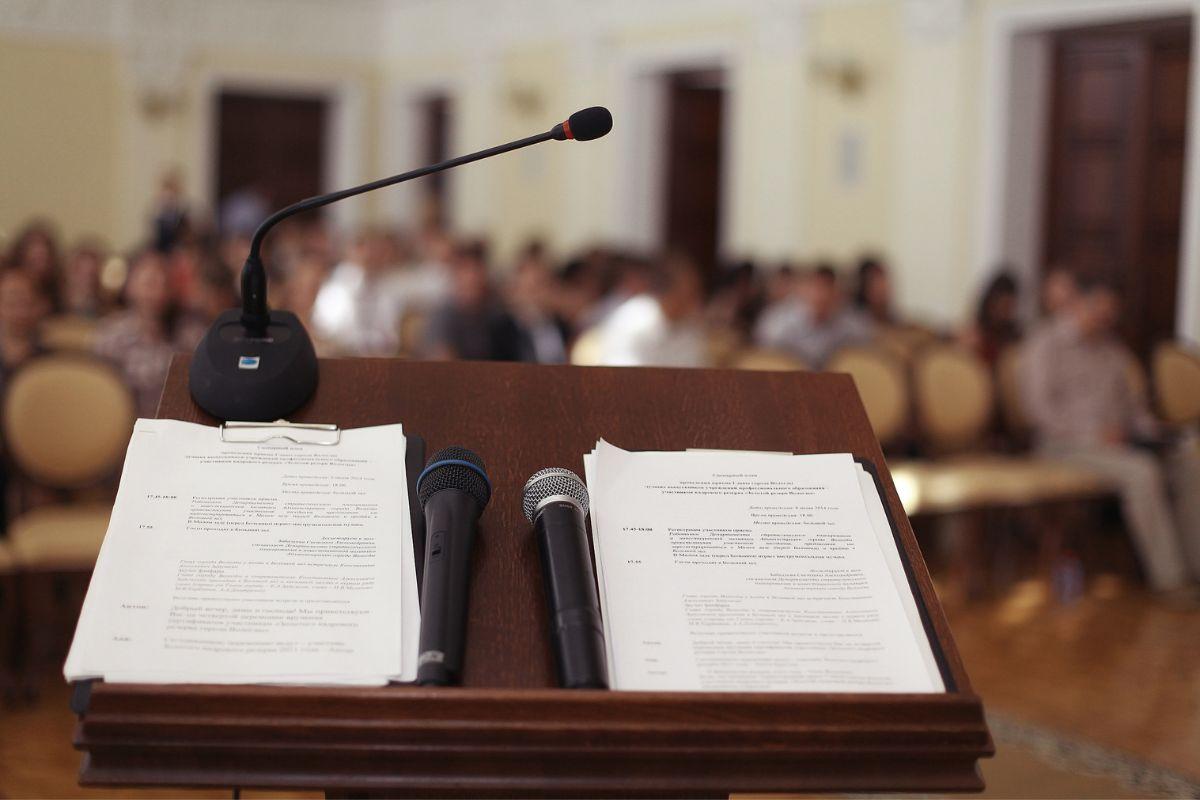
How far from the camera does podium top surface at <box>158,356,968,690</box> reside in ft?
5.09

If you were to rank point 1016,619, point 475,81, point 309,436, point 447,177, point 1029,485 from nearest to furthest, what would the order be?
point 309,436 → point 1016,619 → point 1029,485 → point 475,81 → point 447,177

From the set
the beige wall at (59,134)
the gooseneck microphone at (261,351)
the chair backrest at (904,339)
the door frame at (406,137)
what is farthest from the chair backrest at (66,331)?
the door frame at (406,137)

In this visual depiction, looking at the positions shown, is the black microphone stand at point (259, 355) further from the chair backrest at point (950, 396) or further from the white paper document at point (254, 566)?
the chair backrest at point (950, 396)

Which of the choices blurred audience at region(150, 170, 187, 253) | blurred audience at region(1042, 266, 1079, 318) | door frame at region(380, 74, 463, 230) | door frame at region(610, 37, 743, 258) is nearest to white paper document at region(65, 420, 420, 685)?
blurred audience at region(1042, 266, 1079, 318)

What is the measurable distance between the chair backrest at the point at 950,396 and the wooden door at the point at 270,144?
32.3 feet

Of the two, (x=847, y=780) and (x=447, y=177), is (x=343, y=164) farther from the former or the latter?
(x=847, y=780)

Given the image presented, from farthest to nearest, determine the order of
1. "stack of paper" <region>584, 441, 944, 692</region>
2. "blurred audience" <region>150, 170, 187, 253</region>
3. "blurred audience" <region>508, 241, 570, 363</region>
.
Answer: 1. "blurred audience" <region>150, 170, 187, 253</region>
2. "blurred audience" <region>508, 241, 570, 363</region>
3. "stack of paper" <region>584, 441, 944, 692</region>

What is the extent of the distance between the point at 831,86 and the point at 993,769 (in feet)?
21.3

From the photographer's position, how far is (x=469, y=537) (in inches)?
54.6

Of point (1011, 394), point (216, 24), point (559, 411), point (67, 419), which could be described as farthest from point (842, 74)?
point (559, 411)

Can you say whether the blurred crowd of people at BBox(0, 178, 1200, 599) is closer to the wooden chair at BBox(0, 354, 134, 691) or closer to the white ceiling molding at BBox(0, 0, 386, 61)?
the wooden chair at BBox(0, 354, 134, 691)

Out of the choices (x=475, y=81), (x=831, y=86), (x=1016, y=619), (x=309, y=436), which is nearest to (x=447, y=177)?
(x=475, y=81)

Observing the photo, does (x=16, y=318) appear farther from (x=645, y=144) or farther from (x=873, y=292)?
(x=645, y=144)

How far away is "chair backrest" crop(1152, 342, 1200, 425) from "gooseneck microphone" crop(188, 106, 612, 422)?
5.71 metres
